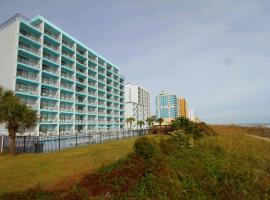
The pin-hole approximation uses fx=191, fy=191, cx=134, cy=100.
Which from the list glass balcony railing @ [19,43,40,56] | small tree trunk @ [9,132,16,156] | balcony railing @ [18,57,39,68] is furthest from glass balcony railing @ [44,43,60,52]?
small tree trunk @ [9,132,16,156]

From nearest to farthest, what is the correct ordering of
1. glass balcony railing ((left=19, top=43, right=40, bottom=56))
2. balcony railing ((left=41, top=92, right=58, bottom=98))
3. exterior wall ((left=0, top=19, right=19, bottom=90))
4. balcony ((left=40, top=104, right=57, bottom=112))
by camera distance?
exterior wall ((left=0, top=19, right=19, bottom=90))
glass balcony railing ((left=19, top=43, right=40, bottom=56))
balcony ((left=40, top=104, right=57, bottom=112))
balcony railing ((left=41, top=92, right=58, bottom=98))

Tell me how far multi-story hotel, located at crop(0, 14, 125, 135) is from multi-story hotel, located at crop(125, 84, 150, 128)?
108ft

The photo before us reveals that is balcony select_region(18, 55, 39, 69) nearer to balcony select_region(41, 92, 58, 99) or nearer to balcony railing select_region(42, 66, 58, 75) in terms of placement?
balcony railing select_region(42, 66, 58, 75)

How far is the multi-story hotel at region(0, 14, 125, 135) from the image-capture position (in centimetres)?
3566

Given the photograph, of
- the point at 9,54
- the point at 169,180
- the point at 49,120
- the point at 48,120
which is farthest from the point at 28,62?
the point at 169,180

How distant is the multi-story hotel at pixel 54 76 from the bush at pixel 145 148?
30.7 metres

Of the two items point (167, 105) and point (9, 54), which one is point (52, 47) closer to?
point (9, 54)

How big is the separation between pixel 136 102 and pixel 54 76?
6551cm

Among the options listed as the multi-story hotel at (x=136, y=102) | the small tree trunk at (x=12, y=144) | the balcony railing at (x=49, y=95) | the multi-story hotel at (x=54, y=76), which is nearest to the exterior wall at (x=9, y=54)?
the multi-story hotel at (x=54, y=76)

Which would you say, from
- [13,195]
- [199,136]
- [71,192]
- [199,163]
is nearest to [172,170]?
[199,163]

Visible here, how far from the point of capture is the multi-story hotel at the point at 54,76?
3566cm

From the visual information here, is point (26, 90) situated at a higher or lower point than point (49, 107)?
higher

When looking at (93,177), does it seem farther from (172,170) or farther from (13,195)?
(172,170)

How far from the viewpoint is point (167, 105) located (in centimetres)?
15562
